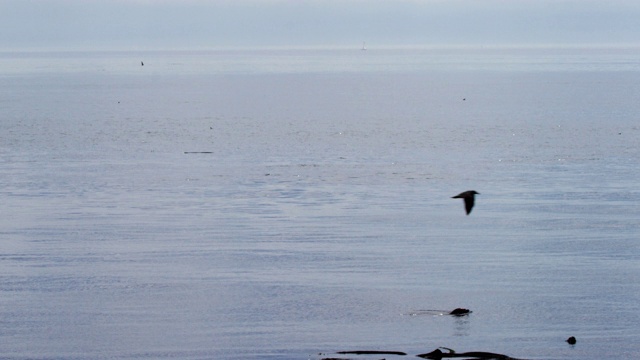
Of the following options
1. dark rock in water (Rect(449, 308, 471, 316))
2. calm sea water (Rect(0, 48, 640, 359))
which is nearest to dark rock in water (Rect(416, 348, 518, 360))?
calm sea water (Rect(0, 48, 640, 359))

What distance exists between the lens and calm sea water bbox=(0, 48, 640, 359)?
37.1 feet

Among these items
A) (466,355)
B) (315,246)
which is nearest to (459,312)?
(466,355)

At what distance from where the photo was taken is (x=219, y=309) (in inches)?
482

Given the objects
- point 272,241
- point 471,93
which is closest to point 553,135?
point 272,241

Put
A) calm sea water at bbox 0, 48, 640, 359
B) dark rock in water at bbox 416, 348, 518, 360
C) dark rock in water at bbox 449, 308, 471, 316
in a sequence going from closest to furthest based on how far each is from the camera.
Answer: dark rock in water at bbox 416, 348, 518, 360, calm sea water at bbox 0, 48, 640, 359, dark rock in water at bbox 449, 308, 471, 316

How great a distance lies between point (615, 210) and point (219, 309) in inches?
312

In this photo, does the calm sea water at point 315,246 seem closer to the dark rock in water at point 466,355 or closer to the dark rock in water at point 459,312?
the dark rock in water at point 459,312

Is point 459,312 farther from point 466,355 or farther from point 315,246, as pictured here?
point 315,246

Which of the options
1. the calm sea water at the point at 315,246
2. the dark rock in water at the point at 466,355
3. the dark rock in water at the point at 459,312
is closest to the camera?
the dark rock in water at the point at 466,355

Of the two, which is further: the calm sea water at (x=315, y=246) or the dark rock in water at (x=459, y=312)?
the dark rock in water at (x=459, y=312)

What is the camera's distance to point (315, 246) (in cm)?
1564

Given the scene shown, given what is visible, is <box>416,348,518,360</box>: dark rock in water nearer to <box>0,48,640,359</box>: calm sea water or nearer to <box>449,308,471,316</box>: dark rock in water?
<box>0,48,640,359</box>: calm sea water

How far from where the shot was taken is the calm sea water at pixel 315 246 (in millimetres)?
11305

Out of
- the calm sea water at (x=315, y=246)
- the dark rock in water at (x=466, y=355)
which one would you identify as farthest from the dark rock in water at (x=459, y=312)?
the dark rock in water at (x=466, y=355)
